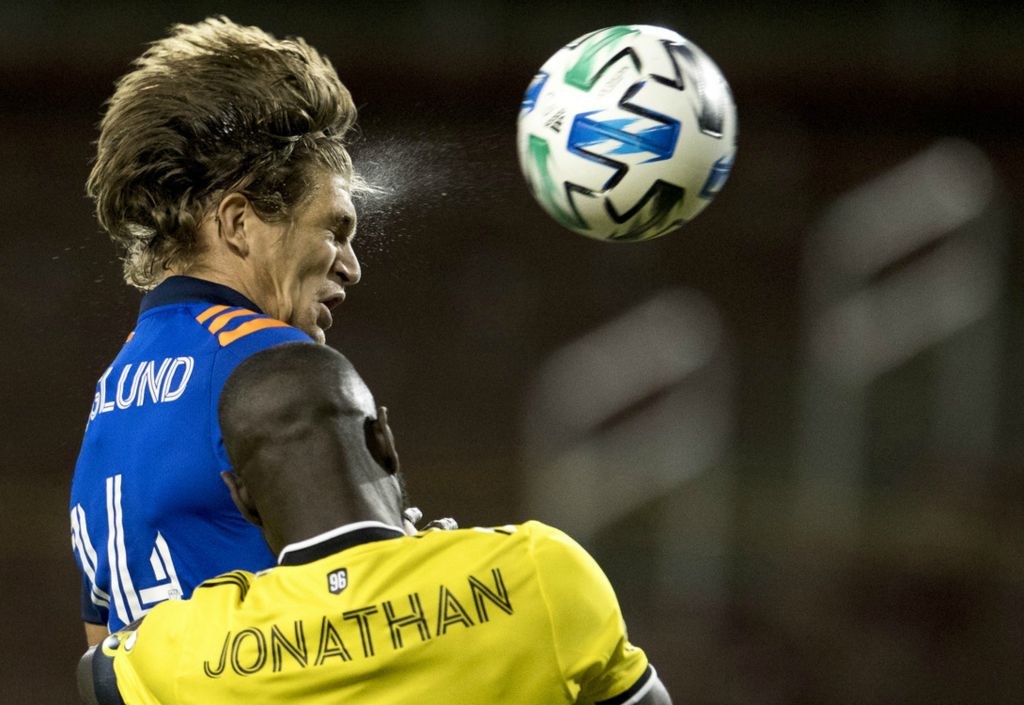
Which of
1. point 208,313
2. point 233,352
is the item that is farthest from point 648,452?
point 233,352

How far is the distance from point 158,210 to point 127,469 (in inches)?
20.4

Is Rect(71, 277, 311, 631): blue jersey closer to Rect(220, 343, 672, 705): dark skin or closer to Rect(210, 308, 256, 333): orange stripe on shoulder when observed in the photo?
Rect(210, 308, 256, 333): orange stripe on shoulder

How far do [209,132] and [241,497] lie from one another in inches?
30.4

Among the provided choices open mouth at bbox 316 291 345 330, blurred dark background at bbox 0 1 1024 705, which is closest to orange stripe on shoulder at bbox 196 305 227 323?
open mouth at bbox 316 291 345 330

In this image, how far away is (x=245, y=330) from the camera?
6.77 feet

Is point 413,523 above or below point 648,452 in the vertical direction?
above

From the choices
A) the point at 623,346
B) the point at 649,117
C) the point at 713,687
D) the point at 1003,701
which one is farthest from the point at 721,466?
the point at 649,117

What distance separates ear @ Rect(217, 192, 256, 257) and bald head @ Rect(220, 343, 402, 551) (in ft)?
1.91

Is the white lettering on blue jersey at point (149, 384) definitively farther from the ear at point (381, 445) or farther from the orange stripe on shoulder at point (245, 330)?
the ear at point (381, 445)

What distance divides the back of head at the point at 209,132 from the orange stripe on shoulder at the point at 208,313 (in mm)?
227

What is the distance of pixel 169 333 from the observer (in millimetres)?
2164

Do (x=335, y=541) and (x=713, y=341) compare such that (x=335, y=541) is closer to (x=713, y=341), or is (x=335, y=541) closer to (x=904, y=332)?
(x=713, y=341)

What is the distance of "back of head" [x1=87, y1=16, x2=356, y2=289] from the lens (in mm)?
2318

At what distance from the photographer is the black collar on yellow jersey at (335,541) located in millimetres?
1664
